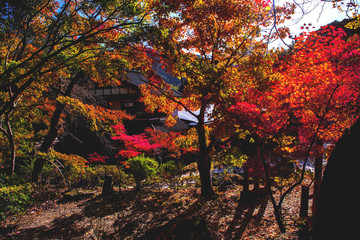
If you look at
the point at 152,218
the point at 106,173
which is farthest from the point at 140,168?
the point at 152,218

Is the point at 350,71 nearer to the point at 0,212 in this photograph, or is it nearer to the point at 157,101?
the point at 157,101

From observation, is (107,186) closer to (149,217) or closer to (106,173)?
(106,173)

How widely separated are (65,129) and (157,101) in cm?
612

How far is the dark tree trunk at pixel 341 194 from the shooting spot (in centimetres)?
271

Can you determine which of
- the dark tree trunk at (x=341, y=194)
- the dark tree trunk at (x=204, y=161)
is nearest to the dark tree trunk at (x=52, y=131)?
the dark tree trunk at (x=204, y=161)

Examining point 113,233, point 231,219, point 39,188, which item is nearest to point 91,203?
point 39,188

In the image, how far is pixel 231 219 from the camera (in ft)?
26.4

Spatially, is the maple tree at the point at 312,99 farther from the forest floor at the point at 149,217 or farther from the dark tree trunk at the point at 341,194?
the dark tree trunk at the point at 341,194

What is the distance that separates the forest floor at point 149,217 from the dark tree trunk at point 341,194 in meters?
2.38

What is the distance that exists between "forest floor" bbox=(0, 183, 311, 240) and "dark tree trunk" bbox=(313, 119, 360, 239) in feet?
7.80

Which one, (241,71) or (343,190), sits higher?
(241,71)

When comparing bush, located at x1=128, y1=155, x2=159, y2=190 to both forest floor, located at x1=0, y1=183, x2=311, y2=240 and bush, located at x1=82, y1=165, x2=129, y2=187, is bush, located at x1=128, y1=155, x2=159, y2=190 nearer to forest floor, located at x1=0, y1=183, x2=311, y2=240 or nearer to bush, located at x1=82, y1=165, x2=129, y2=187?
forest floor, located at x1=0, y1=183, x2=311, y2=240

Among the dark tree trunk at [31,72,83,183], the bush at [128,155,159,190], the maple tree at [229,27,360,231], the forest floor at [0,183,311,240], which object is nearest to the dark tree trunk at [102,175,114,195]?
the forest floor at [0,183,311,240]

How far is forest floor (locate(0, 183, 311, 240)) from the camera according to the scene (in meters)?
6.23
